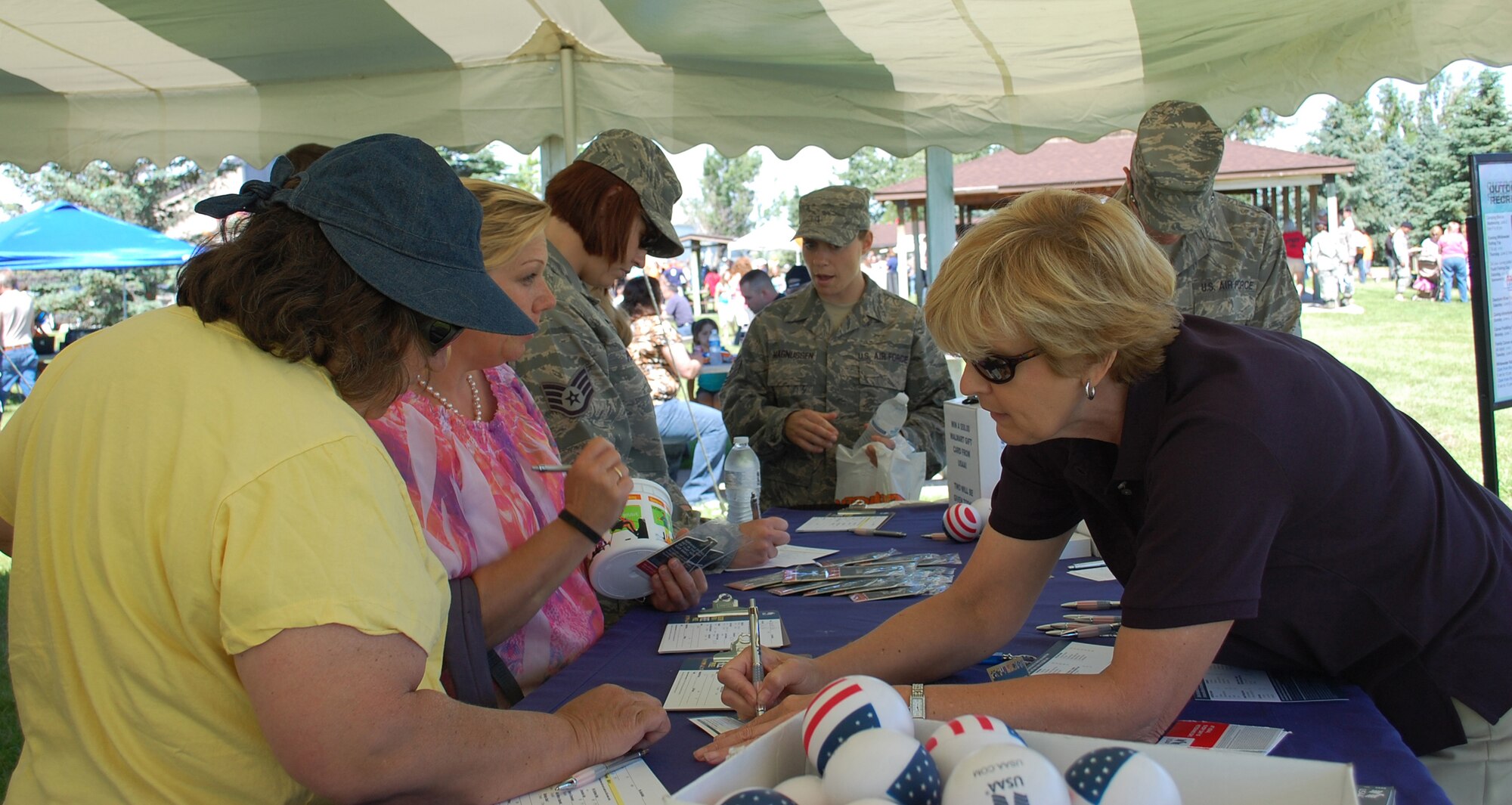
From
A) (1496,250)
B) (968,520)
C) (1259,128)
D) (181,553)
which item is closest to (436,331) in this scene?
(181,553)

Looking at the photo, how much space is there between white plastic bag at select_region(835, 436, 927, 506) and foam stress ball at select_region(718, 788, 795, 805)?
2.89 m

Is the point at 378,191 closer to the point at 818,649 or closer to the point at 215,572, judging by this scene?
the point at 215,572

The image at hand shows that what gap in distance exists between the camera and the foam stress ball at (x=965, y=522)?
275 centimetres

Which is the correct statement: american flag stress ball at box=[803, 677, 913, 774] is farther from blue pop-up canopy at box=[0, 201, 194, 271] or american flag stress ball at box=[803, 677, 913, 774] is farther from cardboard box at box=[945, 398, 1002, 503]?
blue pop-up canopy at box=[0, 201, 194, 271]

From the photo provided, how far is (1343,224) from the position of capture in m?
22.2

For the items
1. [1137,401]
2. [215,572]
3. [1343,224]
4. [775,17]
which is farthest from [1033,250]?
[1343,224]

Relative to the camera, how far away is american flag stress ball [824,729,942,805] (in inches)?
32.8

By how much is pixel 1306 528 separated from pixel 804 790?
0.93 meters

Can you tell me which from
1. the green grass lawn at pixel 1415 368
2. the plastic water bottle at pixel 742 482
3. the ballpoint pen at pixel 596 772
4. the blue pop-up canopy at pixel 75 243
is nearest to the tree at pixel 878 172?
the green grass lawn at pixel 1415 368

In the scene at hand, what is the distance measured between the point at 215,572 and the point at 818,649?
1175mm

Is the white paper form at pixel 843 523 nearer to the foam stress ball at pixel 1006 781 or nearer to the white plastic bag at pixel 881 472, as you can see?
the white plastic bag at pixel 881 472

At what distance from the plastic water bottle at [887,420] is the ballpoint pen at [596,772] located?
2.49 metres

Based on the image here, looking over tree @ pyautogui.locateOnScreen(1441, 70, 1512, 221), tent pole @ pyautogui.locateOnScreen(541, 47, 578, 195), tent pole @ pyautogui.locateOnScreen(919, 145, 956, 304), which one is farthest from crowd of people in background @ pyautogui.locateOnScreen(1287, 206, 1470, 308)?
tent pole @ pyautogui.locateOnScreen(541, 47, 578, 195)

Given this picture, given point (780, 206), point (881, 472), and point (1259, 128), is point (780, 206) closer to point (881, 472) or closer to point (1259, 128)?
point (1259, 128)
